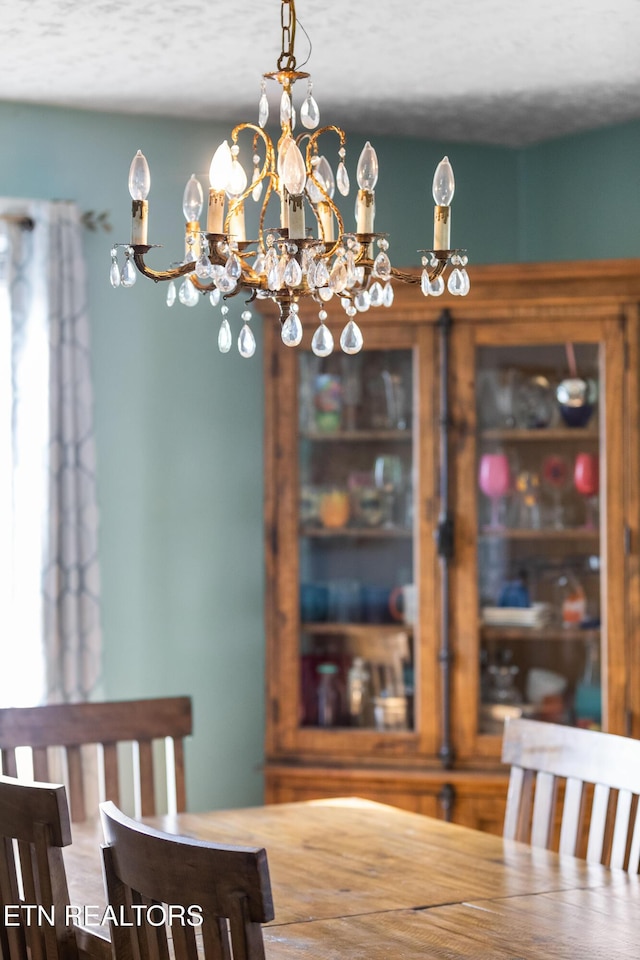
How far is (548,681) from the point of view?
3.80 m

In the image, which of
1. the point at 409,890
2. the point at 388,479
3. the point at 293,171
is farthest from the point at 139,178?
the point at 388,479

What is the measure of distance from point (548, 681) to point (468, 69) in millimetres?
1740

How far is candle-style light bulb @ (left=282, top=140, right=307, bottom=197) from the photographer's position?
74.6 inches

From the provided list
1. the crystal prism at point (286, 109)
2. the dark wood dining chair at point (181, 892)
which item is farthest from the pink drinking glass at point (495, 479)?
the dark wood dining chair at point (181, 892)

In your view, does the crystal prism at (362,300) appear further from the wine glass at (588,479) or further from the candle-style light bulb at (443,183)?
the wine glass at (588,479)

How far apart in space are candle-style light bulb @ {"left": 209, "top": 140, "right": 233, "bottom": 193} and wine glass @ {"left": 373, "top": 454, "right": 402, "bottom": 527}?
1.87m

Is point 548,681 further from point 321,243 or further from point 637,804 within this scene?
point 321,243

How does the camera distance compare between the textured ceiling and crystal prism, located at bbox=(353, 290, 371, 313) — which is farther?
the textured ceiling

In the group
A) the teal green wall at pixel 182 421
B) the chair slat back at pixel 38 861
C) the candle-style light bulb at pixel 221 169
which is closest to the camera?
the chair slat back at pixel 38 861

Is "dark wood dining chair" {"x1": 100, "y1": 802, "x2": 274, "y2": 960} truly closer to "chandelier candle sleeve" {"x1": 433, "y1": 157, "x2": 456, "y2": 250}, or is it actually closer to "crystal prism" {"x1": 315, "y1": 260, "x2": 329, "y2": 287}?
"crystal prism" {"x1": 315, "y1": 260, "x2": 329, "y2": 287}

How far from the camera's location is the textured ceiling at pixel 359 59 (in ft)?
9.99

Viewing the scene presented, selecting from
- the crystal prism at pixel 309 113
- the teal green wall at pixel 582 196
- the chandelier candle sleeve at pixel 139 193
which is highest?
the teal green wall at pixel 582 196

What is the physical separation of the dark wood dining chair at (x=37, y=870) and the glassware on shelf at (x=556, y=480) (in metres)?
2.20

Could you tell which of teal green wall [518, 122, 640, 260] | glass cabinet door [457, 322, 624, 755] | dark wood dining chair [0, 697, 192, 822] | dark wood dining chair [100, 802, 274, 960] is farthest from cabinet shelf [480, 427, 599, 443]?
dark wood dining chair [100, 802, 274, 960]
